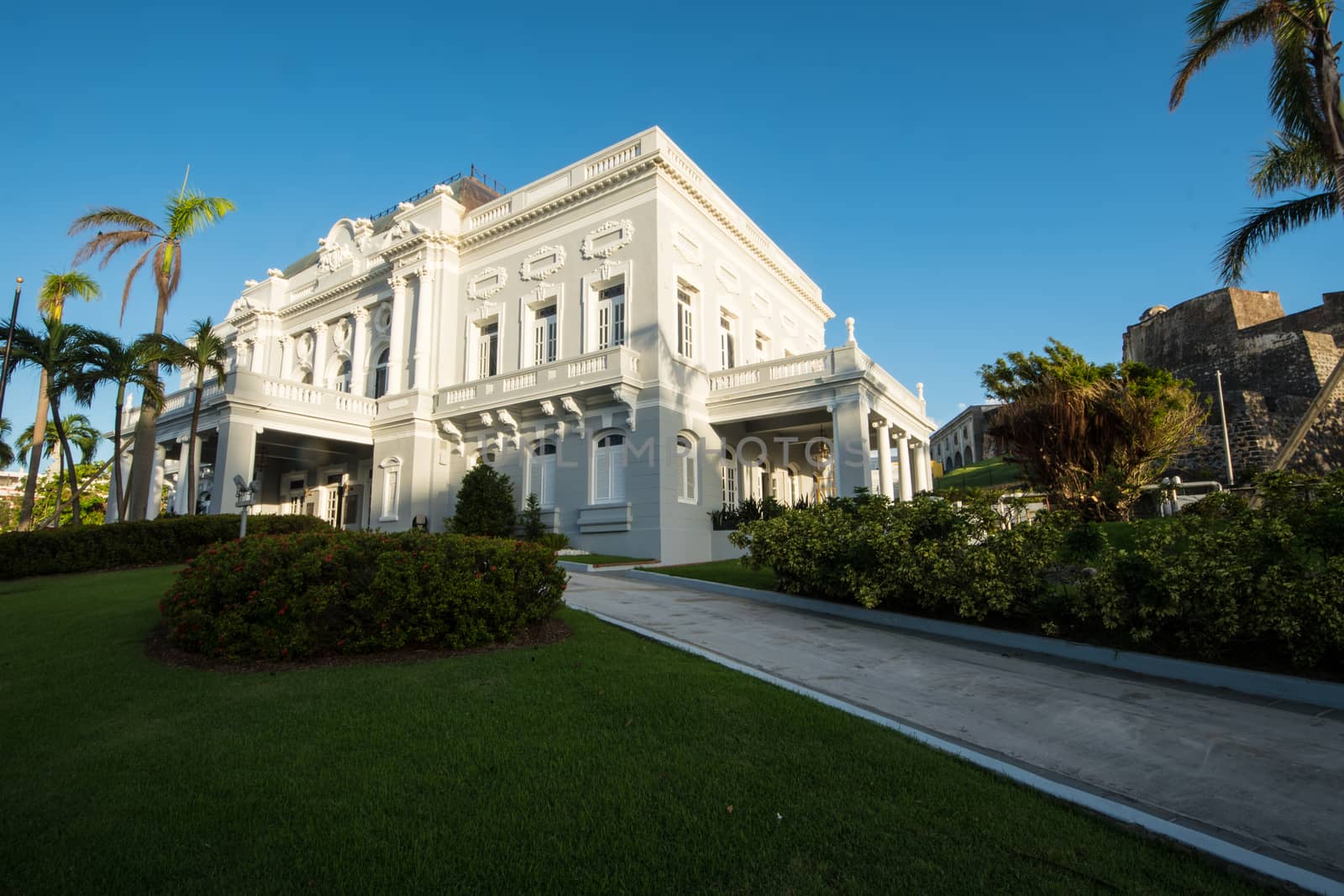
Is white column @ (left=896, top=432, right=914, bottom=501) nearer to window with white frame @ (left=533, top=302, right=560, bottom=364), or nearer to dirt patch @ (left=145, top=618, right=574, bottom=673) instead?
window with white frame @ (left=533, top=302, right=560, bottom=364)

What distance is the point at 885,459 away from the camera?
21.1 meters

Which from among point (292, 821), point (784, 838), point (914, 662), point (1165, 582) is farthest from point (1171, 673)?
point (292, 821)

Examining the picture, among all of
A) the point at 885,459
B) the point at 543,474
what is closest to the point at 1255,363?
the point at 885,459

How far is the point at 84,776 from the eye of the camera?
375 centimetres

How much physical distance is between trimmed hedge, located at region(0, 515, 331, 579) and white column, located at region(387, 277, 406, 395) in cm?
789

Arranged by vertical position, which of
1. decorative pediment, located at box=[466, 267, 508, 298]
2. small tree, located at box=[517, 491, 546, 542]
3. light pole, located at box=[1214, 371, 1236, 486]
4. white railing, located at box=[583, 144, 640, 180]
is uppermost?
white railing, located at box=[583, 144, 640, 180]

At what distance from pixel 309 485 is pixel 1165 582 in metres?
26.6

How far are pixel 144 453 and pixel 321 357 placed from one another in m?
9.62

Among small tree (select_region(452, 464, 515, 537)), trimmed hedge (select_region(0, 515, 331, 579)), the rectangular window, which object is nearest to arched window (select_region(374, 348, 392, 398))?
small tree (select_region(452, 464, 515, 537))

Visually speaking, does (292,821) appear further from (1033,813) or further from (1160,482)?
(1160,482)

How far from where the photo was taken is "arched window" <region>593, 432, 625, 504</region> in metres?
18.6

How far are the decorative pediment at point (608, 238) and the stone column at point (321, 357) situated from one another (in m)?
12.6

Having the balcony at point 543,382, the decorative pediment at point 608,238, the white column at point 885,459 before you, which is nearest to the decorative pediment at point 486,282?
the decorative pediment at point 608,238

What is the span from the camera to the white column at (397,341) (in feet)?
75.4
